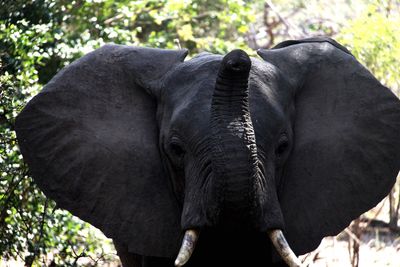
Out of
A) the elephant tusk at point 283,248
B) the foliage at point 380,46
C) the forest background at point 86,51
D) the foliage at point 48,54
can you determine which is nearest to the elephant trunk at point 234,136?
the elephant tusk at point 283,248

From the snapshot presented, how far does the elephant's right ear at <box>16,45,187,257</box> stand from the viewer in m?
5.18

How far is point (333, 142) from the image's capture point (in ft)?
17.7

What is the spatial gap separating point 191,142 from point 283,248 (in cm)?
65

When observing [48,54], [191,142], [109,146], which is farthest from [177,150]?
[48,54]

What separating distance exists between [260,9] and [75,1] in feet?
15.0

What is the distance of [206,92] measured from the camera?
192 inches

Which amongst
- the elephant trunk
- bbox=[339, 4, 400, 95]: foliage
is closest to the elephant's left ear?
the elephant trunk

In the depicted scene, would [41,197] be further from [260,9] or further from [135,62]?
[260,9]

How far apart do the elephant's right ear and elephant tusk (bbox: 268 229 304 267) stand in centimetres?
70

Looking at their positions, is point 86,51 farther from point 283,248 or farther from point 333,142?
point 283,248

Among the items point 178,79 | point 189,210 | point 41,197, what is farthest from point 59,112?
point 41,197

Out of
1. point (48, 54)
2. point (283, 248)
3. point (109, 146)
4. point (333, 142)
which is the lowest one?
point (48, 54)

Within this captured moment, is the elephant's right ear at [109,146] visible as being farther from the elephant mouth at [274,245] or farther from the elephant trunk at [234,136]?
the elephant trunk at [234,136]

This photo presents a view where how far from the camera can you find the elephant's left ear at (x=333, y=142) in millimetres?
5230
